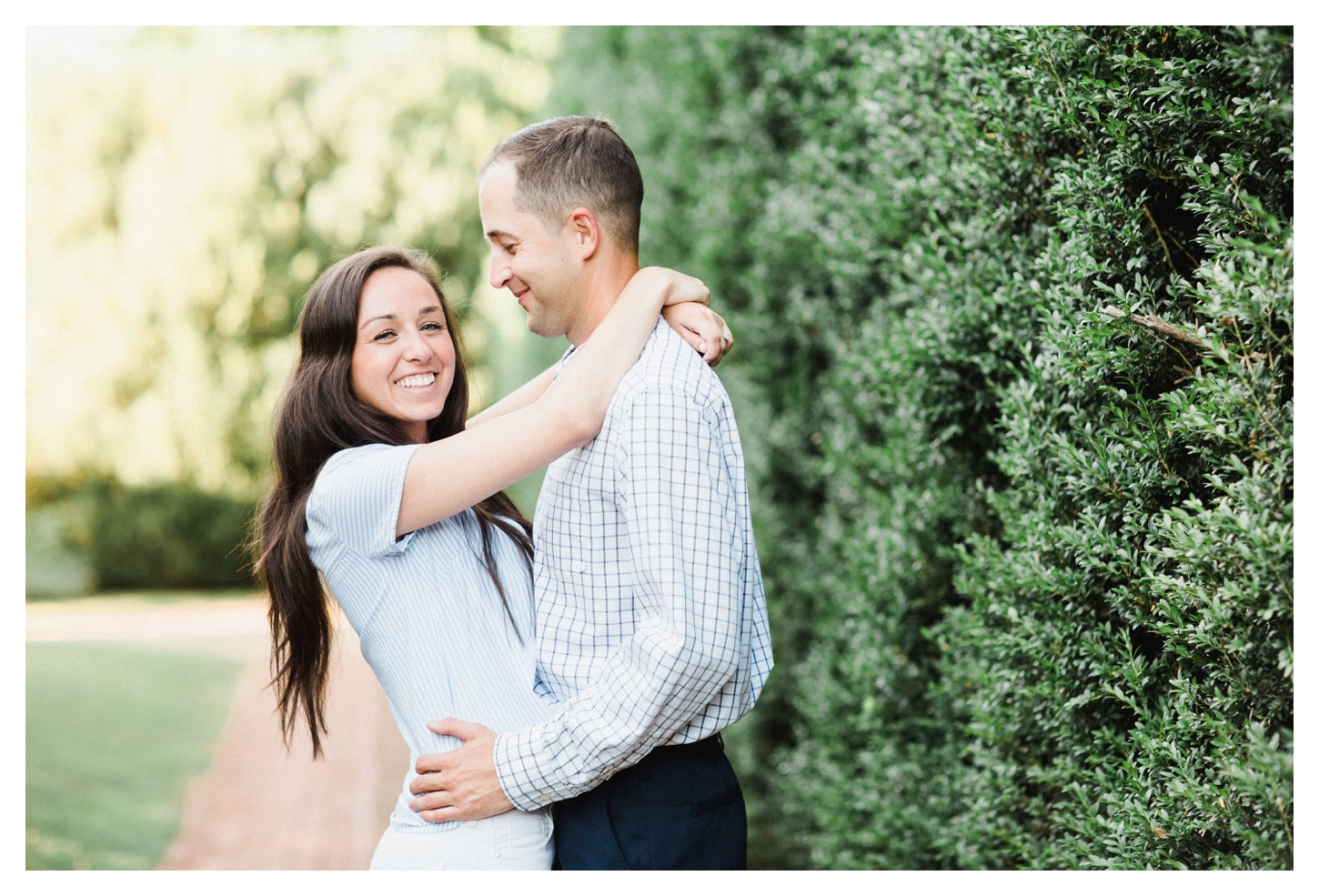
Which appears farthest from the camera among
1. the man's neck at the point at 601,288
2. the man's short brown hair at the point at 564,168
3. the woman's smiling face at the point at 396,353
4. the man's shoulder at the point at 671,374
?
the woman's smiling face at the point at 396,353

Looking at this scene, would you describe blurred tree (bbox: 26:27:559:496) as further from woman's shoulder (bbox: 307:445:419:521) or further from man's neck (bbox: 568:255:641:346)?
woman's shoulder (bbox: 307:445:419:521)

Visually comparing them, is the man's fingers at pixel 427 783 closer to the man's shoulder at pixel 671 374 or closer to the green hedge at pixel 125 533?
the man's shoulder at pixel 671 374

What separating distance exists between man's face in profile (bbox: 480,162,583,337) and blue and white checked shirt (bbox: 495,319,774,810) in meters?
0.30

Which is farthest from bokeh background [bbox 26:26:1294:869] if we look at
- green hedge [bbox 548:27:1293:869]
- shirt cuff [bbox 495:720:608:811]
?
shirt cuff [bbox 495:720:608:811]

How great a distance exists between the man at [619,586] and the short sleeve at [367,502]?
0.37 meters

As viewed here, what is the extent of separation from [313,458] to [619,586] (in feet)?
3.23

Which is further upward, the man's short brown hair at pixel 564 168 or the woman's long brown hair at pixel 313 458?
the man's short brown hair at pixel 564 168

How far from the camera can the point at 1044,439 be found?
110 inches

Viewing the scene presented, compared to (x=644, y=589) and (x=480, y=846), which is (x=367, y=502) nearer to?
(x=644, y=589)

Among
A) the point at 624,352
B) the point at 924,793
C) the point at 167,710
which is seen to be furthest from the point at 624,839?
the point at 167,710

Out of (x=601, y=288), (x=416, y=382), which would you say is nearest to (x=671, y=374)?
(x=601, y=288)

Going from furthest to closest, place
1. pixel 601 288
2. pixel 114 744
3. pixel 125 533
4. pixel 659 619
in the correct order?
pixel 125 533
pixel 114 744
pixel 601 288
pixel 659 619

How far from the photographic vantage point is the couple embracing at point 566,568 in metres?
2.22

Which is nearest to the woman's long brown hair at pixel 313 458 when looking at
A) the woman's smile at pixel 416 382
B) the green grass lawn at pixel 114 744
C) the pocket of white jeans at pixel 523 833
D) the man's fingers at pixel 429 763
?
the woman's smile at pixel 416 382
